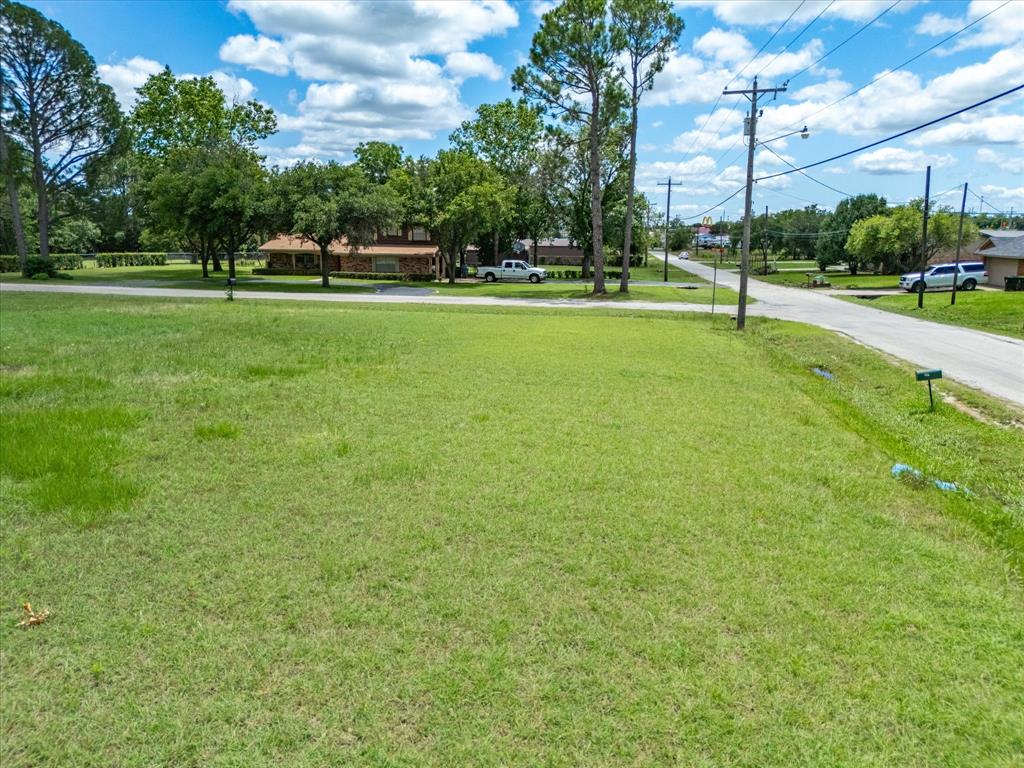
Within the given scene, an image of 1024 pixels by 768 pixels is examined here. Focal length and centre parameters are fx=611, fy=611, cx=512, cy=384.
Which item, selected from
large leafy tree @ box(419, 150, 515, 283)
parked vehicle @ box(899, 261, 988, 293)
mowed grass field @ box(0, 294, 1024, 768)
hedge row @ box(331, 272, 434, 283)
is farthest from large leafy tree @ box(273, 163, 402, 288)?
parked vehicle @ box(899, 261, 988, 293)

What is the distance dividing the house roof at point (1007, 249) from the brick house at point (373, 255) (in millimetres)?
39950

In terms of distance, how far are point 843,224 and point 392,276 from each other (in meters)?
52.7

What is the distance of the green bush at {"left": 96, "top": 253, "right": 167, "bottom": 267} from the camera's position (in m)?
56.3

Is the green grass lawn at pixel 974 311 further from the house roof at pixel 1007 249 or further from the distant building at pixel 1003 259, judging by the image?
the house roof at pixel 1007 249

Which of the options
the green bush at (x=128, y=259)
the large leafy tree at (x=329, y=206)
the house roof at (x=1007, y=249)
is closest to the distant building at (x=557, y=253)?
the green bush at (x=128, y=259)

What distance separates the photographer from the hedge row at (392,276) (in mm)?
45688

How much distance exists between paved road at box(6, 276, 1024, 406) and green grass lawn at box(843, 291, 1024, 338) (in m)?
1.11

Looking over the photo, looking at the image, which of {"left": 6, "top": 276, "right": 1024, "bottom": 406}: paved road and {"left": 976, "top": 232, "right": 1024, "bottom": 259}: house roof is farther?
{"left": 976, "top": 232, "right": 1024, "bottom": 259}: house roof

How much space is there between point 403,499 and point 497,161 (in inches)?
2149

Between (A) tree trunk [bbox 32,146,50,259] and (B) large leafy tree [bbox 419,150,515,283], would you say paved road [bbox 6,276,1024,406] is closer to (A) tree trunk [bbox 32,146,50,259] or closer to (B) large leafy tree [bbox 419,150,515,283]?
(A) tree trunk [bbox 32,146,50,259]

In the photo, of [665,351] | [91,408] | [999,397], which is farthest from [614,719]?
[665,351]

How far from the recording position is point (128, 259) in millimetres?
59094

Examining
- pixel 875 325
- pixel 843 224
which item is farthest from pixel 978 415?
pixel 843 224

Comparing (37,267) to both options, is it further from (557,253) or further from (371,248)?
(557,253)
